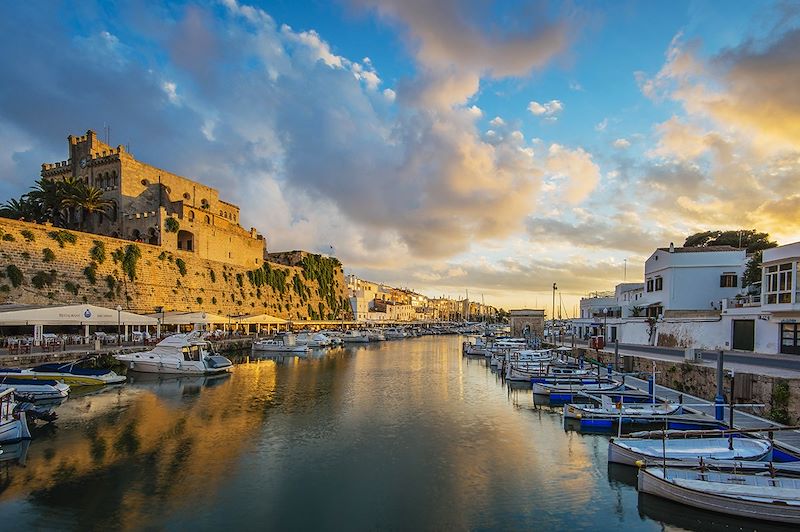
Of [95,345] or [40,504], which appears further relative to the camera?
[95,345]

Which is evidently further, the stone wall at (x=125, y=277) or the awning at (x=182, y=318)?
the awning at (x=182, y=318)

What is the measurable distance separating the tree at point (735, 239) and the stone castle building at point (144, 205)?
55219 mm

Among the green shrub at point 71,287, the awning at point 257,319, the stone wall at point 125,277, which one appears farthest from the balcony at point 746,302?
the green shrub at point 71,287

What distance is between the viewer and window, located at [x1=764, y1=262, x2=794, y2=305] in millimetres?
21688

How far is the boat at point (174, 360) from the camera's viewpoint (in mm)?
27297

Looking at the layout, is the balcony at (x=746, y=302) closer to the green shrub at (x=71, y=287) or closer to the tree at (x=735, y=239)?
the tree at (x=735, y=239)

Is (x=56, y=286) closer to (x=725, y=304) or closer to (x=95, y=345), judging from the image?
(x=95, y=345)

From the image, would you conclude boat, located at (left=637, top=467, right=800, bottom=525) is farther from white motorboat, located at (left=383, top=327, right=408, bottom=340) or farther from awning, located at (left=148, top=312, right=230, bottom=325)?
white motorboat, located at (left=383, top=327, right=408, bottom=340)

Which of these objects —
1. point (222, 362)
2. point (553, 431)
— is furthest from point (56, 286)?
point (553, 431)

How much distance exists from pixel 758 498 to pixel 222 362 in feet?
88.6

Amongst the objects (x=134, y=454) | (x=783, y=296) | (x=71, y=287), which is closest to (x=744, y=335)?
(x=783, y=296)

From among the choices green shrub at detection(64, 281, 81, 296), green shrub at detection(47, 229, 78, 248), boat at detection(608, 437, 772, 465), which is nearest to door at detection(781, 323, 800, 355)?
boat at detection(608, 437, 772, 465)

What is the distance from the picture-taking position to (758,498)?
8.93m

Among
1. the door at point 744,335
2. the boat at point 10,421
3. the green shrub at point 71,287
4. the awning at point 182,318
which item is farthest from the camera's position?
the awning at point 182,318
